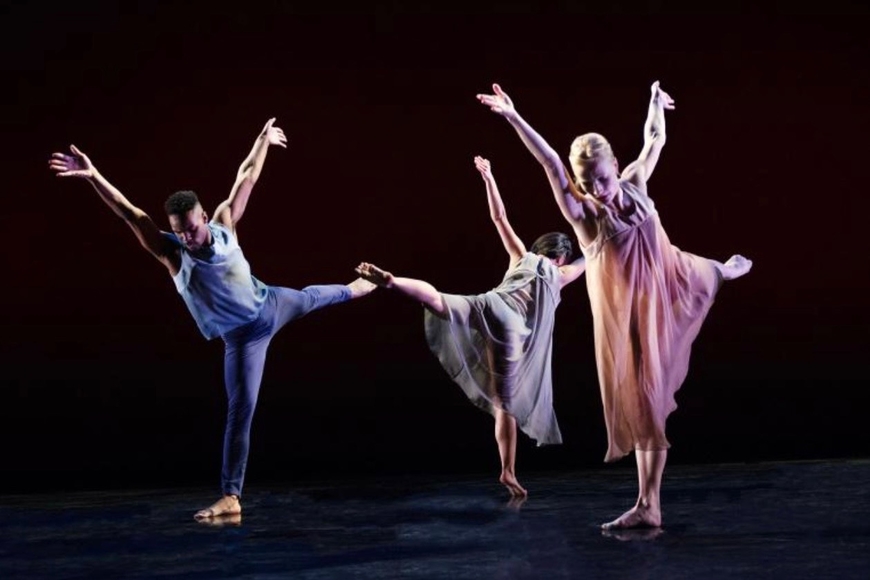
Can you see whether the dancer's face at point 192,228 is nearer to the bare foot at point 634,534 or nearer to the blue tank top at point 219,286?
the blue tank top at point 219,286

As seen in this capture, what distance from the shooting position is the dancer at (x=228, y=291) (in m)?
4.58

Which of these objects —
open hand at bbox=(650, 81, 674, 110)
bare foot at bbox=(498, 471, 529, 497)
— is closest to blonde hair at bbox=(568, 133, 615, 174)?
open hand at bbox=(650, 81, 674, 110)

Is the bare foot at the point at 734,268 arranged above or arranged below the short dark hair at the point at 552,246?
below

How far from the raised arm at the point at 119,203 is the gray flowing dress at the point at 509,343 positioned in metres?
1.06

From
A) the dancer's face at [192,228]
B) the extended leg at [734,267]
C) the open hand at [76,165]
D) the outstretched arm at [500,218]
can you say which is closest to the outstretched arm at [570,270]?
the outstretched arm at [500,218]

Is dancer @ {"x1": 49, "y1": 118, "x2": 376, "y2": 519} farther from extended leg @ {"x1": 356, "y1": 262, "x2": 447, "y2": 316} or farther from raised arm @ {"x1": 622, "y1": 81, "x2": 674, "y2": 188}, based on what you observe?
raised arm @ {"x1": 622, "y1": 81, "x2": 674, "y2": 188}

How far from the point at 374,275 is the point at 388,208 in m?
2.30

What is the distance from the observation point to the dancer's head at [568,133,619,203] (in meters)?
4.14

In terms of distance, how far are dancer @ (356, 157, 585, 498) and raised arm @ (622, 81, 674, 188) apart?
90 cm

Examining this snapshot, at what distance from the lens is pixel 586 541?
416 centimetres

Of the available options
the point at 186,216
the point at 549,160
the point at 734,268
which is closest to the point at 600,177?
the point at 549,160

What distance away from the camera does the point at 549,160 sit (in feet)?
13.2

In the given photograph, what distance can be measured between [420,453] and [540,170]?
1609mm

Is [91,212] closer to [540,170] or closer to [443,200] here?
[443,200]
